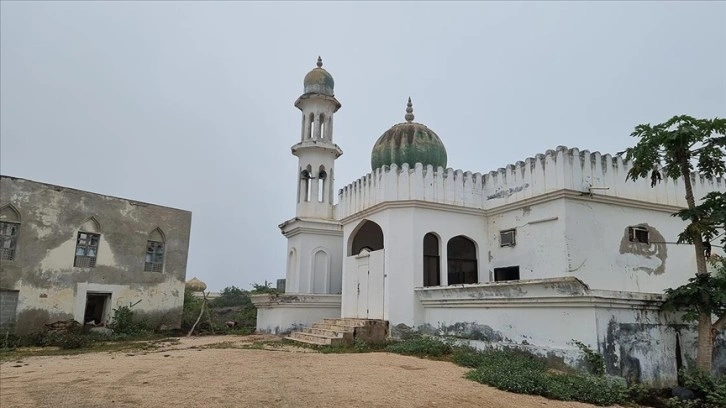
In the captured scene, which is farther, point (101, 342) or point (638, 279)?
point (101, 342)

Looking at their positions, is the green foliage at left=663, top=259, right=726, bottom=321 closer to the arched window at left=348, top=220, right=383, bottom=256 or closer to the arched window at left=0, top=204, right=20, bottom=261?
the arched window at left=348, top=220, right=383, bottom=256

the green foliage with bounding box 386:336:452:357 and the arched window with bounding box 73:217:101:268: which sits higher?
the arched window with bounding box 73:217:101:268

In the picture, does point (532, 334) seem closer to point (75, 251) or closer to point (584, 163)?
point (584, 163)

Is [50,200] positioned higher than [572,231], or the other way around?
[50,200]

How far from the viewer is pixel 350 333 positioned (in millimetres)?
12820

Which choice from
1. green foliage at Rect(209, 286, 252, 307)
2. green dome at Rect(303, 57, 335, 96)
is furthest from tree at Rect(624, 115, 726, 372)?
green foliage at Rect(209, 286, 252, 307)

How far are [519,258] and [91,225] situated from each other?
51.5 ft

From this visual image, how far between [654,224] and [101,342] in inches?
674

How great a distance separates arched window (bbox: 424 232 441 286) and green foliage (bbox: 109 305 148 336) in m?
11.3

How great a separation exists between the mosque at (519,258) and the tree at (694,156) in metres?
0.84

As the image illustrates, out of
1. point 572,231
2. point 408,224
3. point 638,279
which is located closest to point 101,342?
point 408,224

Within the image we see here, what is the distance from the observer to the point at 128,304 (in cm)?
1914

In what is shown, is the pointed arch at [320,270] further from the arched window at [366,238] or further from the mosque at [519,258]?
the arched window at [366,238]

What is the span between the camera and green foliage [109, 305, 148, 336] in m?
18.2
